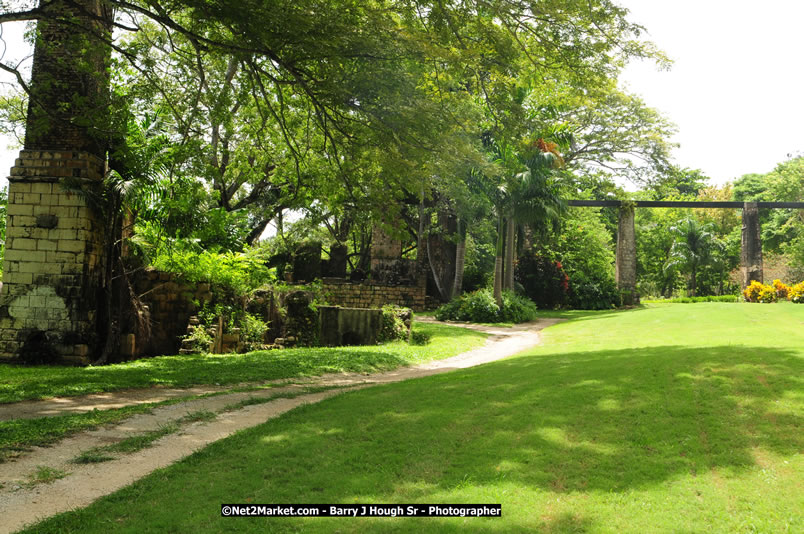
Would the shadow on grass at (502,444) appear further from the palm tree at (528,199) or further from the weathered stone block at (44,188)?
the palm tree at (528,199)

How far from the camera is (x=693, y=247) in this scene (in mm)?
41562

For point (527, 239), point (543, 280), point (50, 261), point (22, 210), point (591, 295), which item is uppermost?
point (527, 239)

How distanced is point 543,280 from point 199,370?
2301cm

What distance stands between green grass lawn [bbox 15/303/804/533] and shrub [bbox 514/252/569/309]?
2355cm

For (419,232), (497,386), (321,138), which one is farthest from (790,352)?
(419,232)

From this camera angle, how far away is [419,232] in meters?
27.5

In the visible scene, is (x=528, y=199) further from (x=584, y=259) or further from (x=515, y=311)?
(x=584, y=259)

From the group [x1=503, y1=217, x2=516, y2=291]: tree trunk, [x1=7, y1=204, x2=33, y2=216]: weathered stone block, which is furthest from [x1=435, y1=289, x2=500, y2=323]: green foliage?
[x1=7, y1=204, x2=33, y2=216]: weathered stone block

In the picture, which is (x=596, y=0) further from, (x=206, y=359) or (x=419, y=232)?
(x=419, y=232)

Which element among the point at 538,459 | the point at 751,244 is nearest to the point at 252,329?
the point at 538,459

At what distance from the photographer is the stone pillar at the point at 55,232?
11141 mm

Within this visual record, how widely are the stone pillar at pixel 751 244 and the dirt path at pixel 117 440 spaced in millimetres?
29071

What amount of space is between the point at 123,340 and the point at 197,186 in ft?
12.2

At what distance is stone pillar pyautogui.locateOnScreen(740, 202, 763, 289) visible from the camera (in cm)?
3241
